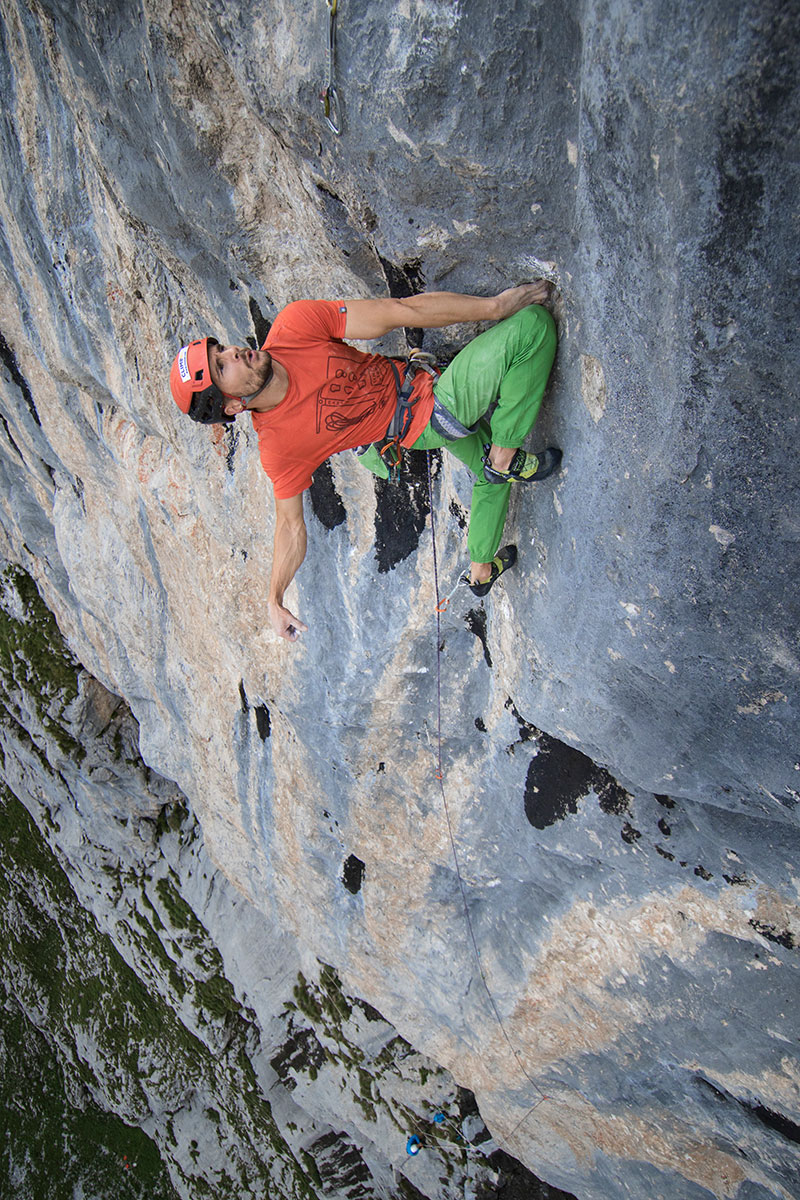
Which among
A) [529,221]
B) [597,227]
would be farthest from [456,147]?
[597,227]

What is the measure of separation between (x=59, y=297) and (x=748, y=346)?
6.81 metres

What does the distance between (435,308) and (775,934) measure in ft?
13.1

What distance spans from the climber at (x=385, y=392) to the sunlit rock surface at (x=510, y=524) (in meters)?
0.20

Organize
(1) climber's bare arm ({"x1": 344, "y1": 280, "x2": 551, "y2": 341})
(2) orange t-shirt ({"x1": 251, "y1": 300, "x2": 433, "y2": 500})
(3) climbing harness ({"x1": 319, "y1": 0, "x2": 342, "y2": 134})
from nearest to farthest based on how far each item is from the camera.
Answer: (3) climbing harness ({"x1": 319, "y1": 0, "x2": 342, "y2": 134}) → (1) climber's bare arm ({"x1": 344, "y1": 280, "x2": 551, "y2": 341}) → (2) orange t-shirt ({"x1": 251, "y1": 300, "x2": 433, "y2": 500})

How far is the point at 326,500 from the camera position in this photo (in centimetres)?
581

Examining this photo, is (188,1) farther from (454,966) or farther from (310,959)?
(310,959)

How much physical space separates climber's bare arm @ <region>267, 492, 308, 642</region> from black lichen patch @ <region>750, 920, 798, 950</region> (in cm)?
323

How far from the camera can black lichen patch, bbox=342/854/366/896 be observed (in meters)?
7.70

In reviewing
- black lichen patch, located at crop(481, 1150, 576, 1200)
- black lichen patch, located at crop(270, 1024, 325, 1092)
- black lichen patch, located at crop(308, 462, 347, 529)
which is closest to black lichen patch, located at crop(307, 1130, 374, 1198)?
black lichen patch, located at crop(270, 1024, 325, 1092)

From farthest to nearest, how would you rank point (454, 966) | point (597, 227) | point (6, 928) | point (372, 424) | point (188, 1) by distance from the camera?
point (6, 928) < point (454, 966) < point (372, 424) < point (188, 1) < point (597, 227)

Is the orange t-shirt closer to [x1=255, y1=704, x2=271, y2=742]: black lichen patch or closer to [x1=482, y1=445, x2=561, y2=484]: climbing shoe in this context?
[x1=482, y1=445, x2=561, y2=484]: climbing shoe

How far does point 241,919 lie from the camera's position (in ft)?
37.9

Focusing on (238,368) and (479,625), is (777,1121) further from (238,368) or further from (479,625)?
(238,368)

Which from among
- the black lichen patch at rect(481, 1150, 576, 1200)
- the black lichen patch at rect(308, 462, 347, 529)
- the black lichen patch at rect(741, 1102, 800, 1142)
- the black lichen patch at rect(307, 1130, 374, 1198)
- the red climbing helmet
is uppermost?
the black lichen patch at rect(308, 462, 347, 529)
